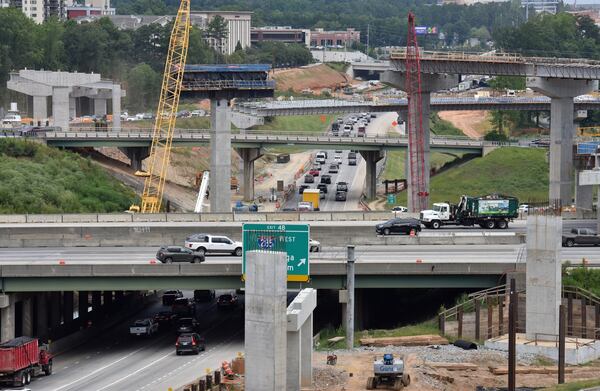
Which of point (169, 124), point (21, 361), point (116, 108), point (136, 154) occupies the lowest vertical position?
point (21, 361)

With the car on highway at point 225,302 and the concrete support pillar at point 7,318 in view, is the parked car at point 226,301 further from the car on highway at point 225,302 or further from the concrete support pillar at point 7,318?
the concrete support pillar at point 7,318

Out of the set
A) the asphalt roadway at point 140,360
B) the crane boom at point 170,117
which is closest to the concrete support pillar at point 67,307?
the asphalt roadway at point 140,360

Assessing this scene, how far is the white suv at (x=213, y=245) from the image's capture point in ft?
293

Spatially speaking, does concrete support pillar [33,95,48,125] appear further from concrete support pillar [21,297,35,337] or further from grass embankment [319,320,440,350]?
grass embankment [319,320,440,350]

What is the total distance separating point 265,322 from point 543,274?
64.3 feet

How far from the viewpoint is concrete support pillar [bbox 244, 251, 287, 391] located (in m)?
58.8

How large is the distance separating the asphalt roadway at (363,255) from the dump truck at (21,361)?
32.2ft

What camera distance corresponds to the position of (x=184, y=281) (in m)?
83.0

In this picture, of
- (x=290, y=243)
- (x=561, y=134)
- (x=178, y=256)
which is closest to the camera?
(x=290, y=243)

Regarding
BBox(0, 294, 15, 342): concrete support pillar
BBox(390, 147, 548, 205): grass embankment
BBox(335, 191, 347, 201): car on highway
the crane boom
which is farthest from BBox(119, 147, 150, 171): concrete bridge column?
BBox(0, 294, 15, 342): concrete support pillar

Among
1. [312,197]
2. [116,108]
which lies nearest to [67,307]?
[312,197]

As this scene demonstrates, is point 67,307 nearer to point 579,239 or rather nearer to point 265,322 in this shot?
point 579,239

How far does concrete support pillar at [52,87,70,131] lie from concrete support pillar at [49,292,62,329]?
89.7 metres

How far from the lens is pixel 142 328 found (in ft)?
282
